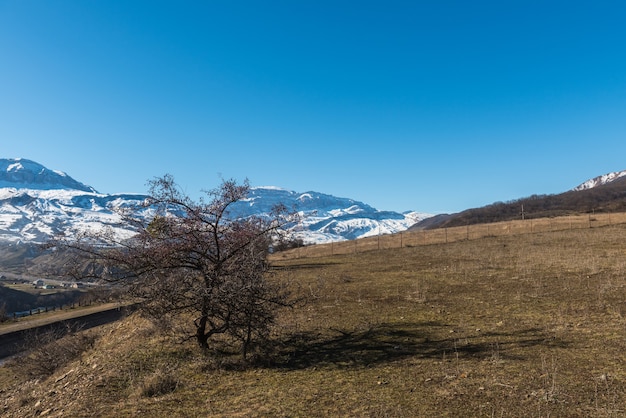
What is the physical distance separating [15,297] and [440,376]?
6075 inches

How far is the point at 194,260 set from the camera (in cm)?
1083

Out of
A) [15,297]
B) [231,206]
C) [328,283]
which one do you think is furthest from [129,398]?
[15,297]

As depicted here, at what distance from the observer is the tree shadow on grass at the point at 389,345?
9.62 meters

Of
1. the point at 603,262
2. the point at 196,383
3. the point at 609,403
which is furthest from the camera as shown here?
the point at 603,262

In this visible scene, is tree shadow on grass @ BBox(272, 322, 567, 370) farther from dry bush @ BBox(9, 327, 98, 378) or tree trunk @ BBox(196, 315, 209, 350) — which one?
dry bush @ BBox(9, 327, 98, 378)

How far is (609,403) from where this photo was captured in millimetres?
6199

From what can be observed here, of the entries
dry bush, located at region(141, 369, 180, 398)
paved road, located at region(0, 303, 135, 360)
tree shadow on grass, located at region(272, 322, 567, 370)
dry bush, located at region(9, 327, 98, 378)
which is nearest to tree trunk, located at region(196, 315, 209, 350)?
dry bush, located at region(141, 369, 180, 398)

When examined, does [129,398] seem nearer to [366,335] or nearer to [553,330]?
[366,335]

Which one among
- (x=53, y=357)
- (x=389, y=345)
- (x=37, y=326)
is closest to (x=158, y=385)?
(x=389, y=345)

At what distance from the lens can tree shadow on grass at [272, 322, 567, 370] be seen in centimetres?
962

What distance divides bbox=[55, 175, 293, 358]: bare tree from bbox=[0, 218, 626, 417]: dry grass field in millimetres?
1395

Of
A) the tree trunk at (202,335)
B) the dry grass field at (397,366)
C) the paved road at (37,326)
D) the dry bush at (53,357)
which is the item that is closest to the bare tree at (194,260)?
the tree trunk at (202,335)

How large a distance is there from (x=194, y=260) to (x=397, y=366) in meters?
5.90

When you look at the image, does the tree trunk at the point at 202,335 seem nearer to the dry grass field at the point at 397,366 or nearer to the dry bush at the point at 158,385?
the dry grass field at the point at 397,366
